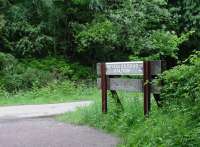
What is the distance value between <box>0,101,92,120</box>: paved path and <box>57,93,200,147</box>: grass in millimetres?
1178

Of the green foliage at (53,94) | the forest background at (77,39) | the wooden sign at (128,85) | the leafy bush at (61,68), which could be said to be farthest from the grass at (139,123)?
the leafy bush at (61,68)

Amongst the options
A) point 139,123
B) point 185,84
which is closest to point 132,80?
point 139,123

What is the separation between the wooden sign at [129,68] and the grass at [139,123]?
0.71 m

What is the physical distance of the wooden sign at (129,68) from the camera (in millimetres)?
9758

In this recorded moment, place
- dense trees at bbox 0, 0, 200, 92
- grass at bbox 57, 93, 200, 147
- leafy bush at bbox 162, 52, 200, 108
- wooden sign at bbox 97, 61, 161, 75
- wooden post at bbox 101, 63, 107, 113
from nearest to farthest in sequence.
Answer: grass at bbox 57, 93, 200, 147 < leafy bush at bbox 162, 52, 200, 108 < wooden sign at bbox 97, 61, 161, 75 < wooden post at bbox 101, 63, 107, 113 < dense trees at bbox 0, 0, 200, 92

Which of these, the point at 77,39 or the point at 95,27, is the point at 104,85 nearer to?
the point at 95,27

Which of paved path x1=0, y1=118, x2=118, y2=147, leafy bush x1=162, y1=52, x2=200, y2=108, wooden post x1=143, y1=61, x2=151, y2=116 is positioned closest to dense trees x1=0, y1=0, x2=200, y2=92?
paved path x1=0, y1=118, x2=118, y2=147

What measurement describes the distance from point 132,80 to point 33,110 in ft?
17.4

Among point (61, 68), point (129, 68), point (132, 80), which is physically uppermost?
point (129, 68)

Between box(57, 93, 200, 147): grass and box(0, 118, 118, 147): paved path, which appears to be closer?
box(57, 93, 200, 147): grass

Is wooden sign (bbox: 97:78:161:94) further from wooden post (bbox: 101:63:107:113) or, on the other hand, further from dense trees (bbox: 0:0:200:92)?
dense trees (bbox: 0:0:200:92)

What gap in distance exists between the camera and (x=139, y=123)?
9602 millimetres

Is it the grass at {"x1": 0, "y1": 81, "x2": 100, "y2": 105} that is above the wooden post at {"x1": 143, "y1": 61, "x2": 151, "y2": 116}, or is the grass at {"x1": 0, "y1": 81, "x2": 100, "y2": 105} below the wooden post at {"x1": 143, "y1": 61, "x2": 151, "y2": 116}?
below

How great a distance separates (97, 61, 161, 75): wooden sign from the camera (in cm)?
976
